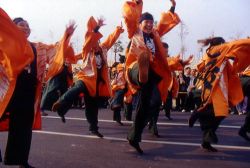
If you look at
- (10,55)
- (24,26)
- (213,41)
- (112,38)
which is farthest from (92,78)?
(10,55)

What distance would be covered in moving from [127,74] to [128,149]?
117cm

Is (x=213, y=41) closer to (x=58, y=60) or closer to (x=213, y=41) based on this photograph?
(x=213, y=41)

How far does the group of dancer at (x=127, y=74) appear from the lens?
5.04 meters

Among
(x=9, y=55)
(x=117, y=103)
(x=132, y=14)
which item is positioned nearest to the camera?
(x=9, y=55)

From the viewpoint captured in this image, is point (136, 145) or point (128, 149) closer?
point (136, 145)

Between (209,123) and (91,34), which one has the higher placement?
(91,34)

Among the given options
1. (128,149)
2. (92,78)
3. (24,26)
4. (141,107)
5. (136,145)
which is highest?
(24,26)

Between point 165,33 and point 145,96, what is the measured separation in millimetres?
1308

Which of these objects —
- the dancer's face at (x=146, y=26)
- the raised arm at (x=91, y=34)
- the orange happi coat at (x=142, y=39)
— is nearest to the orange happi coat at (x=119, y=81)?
the raised arm at (x=91, y=34)

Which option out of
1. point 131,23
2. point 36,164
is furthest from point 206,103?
point 36,164

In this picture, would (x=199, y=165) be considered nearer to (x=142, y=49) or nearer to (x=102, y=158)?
(x=102, y=158)

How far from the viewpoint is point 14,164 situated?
514 cm

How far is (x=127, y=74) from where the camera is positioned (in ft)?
22.1

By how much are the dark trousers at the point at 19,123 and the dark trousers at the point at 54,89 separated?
5.92 metres
